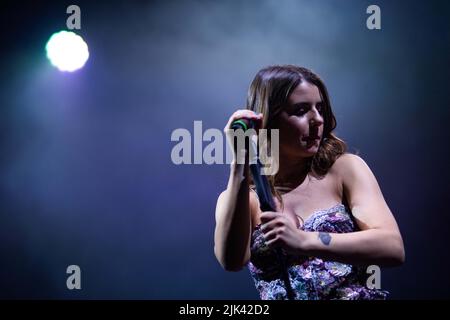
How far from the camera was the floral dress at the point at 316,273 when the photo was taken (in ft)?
3.74

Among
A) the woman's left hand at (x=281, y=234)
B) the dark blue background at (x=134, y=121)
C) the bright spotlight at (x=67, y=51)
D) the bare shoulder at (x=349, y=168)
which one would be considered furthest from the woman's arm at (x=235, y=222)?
the bright spotlight at (x=67, y=51)

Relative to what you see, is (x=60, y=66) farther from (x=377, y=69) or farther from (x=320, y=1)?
(x=377, y=69)

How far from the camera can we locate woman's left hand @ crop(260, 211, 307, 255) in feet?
3.21

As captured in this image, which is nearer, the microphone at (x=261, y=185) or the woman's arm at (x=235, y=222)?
the microphone at (x=261, y=185)

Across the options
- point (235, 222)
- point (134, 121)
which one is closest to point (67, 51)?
point (134, 121)

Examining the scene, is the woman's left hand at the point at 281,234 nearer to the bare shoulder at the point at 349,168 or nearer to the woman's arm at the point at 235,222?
the woman's arm at the point at 235,222

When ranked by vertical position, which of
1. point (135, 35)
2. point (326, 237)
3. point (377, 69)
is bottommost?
point (326, 237)

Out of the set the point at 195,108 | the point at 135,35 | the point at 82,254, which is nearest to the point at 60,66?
the point at 135,35

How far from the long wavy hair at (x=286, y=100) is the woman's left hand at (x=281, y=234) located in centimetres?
30

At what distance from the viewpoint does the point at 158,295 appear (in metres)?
2.65

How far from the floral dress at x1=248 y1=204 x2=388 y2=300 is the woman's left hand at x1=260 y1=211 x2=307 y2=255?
141 mm

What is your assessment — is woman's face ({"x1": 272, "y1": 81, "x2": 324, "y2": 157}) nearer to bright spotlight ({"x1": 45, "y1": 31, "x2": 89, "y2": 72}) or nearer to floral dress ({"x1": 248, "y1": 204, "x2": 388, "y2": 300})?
floral dress ({"x1": 248, "y1": 204, "x2": 388, "y2": 300})
